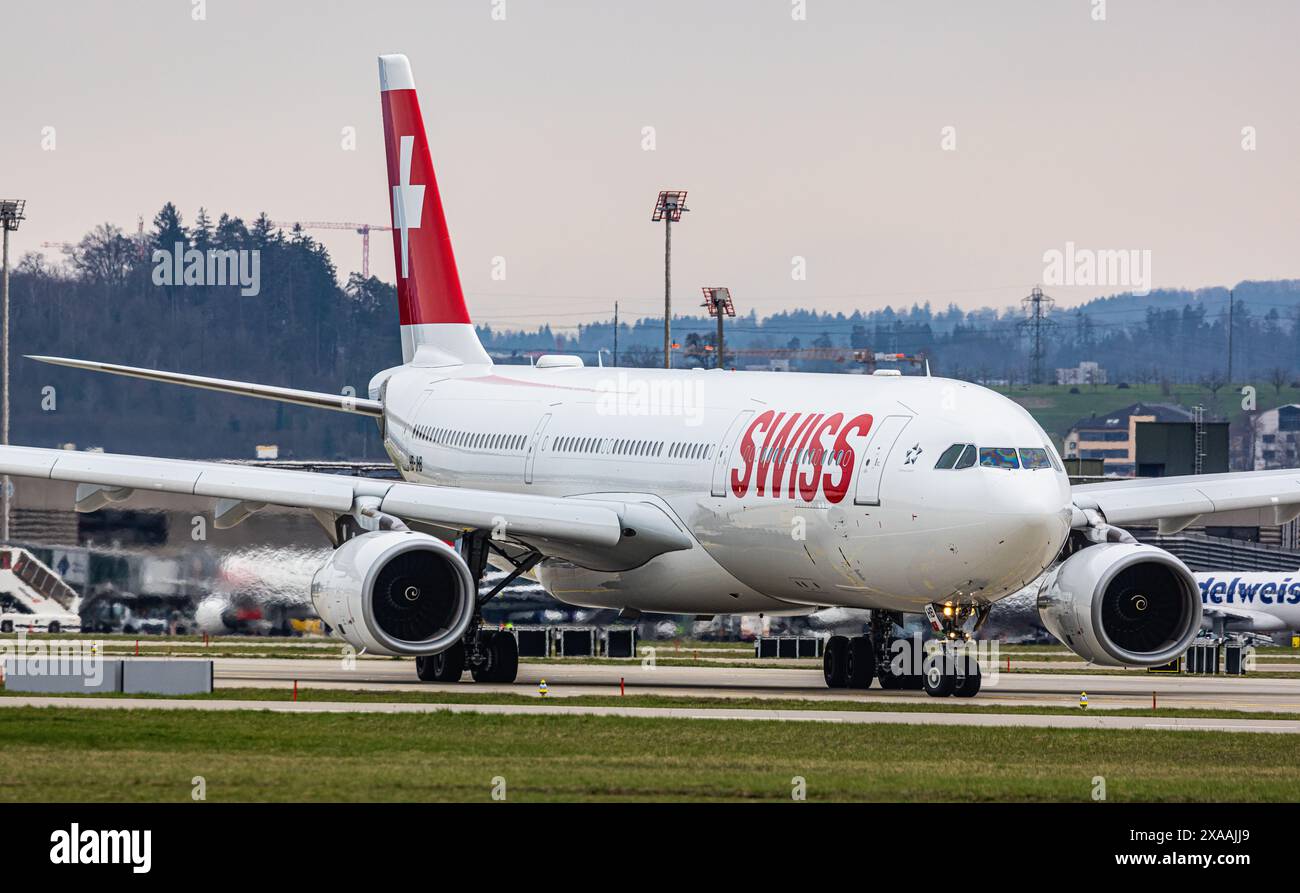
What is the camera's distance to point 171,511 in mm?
49500

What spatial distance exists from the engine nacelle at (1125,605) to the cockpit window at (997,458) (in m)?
2.96

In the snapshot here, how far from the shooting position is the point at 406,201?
4441 centimetres

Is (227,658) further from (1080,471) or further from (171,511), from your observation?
(1080,471)

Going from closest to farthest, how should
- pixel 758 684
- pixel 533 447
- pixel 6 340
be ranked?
pixel 758 684 → pixel 533 447 → pixel 6 340

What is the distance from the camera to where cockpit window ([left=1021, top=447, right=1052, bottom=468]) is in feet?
94.8

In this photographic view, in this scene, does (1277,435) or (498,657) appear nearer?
(498,657)

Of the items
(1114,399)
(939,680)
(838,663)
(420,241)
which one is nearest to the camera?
(939,680)

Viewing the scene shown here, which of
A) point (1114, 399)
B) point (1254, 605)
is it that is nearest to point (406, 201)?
point (1254, 605)

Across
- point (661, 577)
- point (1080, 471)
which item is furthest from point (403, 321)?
point (1080, 471)

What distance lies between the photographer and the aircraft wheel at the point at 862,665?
111 feet

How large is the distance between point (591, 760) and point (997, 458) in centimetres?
892

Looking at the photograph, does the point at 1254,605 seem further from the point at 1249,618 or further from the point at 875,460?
the point at 875,460

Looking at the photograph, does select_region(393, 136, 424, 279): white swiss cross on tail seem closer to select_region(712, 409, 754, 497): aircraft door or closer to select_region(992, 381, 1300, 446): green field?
select_region(712, 409, 754, 497): aircraft door
